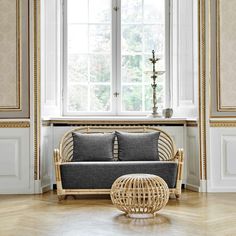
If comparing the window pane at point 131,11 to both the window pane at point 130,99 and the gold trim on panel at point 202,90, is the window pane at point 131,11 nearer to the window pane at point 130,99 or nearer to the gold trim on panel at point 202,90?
the window pane at point 130,99

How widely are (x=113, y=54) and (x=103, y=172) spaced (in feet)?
6.09

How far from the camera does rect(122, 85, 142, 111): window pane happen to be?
20.8 ft

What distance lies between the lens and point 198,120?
18.2 ft

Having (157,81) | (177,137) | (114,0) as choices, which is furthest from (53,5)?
(177,137)

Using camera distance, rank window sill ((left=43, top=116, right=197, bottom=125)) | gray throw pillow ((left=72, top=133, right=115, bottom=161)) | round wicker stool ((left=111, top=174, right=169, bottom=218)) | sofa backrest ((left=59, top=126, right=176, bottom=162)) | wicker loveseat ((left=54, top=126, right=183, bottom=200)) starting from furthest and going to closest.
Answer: window sill ((left=43, top=116, right=197, bottom=125)), sofa backrest ((left=59, top=126, right=176, bottom=162)), gray throw pillow ((left=72, top=133, right=115, bottom=161)), wicker loveseat ((left=54, top=126, right=183, bottom=200)), round wicker stool ((left=111, top=174, right=169, bottom=218))

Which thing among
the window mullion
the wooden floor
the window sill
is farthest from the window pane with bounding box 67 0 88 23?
the wooden floor

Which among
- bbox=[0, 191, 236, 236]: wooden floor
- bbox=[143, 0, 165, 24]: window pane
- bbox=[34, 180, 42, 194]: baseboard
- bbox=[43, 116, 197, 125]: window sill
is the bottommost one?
bbox=[0, 191, 236, 236]: wooden floor

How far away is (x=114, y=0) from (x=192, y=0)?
104 cm

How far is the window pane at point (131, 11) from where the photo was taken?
20.8 ft

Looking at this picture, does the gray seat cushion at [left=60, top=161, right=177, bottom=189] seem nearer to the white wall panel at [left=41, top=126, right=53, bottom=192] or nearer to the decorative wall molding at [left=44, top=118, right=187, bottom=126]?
the white wall panel at [left=41, top=126, right=53, bottom=192]

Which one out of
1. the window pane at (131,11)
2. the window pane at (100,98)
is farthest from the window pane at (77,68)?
the window pane at (131,11)

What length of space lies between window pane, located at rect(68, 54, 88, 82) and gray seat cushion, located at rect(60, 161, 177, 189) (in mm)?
1591

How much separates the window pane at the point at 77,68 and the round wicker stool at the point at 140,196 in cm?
233

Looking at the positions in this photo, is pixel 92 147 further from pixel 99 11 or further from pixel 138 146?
pixel 99 11
